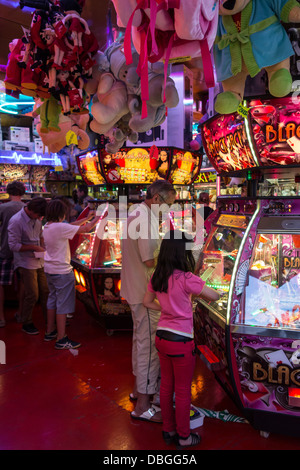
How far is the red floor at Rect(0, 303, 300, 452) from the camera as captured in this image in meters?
2.47

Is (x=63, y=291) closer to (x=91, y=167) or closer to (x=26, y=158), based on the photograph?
(x=91, y=167)

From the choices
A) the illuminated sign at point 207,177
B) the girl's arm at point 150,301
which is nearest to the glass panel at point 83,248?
the girl's arm at point 150,301

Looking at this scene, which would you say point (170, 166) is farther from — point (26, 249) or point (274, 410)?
point (274, 410)

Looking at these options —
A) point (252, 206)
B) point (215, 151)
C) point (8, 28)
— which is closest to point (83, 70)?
→ point (215, 151)

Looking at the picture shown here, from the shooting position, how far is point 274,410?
7.68 feet

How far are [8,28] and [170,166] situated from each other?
282cm

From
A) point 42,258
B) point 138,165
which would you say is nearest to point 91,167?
point 138,165

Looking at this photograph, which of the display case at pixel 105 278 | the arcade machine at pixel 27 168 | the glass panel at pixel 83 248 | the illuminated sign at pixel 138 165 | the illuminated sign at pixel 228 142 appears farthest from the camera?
the arcade machine at pixel 27 168

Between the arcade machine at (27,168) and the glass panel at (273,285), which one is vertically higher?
the arcade machine at (27,168)

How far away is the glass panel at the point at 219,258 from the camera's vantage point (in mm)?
2955

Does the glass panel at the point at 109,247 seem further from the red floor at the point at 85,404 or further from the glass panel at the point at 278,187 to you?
the glass panel at the point at 278,187

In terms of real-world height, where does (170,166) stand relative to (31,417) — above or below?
above

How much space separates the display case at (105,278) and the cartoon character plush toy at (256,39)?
8.09 ft

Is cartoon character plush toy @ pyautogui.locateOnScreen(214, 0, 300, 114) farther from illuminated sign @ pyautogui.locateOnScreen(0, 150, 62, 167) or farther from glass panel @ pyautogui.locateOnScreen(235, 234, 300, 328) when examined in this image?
illuminated sign @ pyautogui.locateOnScreen(0, 150, 62, 167)
